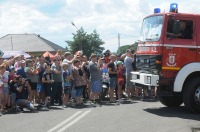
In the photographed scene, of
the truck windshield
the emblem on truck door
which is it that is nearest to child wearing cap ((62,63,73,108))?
the truck windshield

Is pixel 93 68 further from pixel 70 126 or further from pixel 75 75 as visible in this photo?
pixel 70 126

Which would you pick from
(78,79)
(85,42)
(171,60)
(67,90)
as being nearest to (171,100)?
(171,60)

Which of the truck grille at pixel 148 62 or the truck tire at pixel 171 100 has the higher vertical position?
the truck grille at pixel 148 62

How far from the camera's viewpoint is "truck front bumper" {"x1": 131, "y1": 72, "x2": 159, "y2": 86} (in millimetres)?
10320

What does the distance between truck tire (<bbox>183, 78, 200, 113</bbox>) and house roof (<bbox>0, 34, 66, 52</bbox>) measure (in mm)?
58798

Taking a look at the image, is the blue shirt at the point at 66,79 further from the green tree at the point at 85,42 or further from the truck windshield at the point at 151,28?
the green tree at the point at 85,42

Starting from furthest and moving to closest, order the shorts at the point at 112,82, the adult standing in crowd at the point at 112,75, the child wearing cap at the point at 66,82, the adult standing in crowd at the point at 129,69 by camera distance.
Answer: the adult standing in crowd at the point at 129,69
the shorts at the point at 112,82
the adult standing in crowd at the point at 112,75
the child wearing cap at the point at 66,82

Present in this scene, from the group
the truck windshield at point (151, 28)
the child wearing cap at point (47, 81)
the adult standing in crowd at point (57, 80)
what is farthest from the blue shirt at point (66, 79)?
the truck windshield at point (151, 28)

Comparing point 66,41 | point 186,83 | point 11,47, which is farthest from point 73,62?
point 66,41

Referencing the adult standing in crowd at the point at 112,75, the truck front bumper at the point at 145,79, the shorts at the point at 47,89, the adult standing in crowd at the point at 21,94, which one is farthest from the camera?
the adult standing in crowd at the point at 112,75

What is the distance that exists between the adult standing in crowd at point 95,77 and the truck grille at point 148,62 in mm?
1933

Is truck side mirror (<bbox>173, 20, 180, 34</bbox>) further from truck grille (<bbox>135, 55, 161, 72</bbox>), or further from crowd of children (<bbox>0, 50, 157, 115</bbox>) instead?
crowd of children (<bbox>0, 50, 157, 115</bbox>)

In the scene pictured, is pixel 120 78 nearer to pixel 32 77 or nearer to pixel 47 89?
pixel 47 89

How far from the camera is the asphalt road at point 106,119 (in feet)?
27.9
